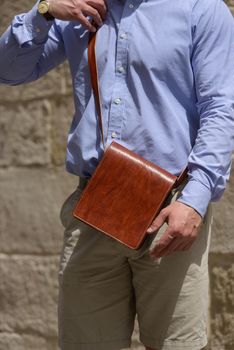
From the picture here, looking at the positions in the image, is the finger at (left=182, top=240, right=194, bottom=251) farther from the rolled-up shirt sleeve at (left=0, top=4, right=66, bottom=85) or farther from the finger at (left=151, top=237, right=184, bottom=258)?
the rolled-up shirt sleeve at (left=0, top=4, right=66, bottom=85)

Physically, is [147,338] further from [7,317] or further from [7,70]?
[7,317]

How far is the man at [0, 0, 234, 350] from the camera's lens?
2293 mm

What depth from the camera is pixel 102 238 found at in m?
2.46

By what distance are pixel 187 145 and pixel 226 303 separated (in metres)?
1.28

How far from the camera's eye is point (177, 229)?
7.18ft

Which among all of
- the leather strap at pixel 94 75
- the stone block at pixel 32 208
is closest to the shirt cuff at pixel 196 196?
the leather strap at pixel 94 75

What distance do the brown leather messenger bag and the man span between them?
0.15ft

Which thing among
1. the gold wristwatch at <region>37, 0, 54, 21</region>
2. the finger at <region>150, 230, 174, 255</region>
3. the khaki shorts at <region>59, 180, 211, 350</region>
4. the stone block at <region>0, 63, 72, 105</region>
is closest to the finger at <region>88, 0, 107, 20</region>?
the gold wristwatch at <region>37, 0, 54, 21</region>

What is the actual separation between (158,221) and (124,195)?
0.15 m

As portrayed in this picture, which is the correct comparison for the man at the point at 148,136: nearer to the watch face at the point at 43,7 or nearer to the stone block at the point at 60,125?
the watch face at the point at 43,7

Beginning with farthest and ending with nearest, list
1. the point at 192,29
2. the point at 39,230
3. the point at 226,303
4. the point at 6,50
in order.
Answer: the point at 39,230
the point at 226,303
the point at 6,50
the point at 192,29

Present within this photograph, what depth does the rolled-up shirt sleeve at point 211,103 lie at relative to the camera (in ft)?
7.39

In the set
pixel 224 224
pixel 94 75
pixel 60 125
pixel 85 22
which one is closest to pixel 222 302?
pixel 224 224

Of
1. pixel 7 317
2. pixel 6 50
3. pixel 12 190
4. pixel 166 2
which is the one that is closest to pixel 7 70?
pixel 6 50
